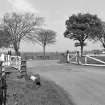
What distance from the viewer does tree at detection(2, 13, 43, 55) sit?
3988 centimetres

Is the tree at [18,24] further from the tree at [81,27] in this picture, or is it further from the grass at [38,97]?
the grass at [38,97]

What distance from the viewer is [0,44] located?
43.5 m

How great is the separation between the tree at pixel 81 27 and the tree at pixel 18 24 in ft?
29.2

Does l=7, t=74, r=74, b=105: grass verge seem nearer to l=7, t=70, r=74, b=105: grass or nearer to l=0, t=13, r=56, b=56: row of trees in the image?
l=7, t=70, r=74, b=105: grass

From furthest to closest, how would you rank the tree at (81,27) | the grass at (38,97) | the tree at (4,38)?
1. the tree at (4,38)
2. the tree at (81,27)
3. the grass at (38,97)

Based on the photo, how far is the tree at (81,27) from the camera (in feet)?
111

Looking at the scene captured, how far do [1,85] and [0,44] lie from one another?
40852 millimetres

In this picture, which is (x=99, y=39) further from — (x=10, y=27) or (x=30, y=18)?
(x=10, y=27)

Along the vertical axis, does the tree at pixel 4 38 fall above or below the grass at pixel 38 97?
above

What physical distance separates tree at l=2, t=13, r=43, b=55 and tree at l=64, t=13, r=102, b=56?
350 inches

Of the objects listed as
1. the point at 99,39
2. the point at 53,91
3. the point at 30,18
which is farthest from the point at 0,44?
the point at 53,91

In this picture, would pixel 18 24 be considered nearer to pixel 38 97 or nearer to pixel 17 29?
pixel 17 29

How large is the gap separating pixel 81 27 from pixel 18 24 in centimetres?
1457

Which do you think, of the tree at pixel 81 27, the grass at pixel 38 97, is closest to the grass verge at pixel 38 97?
the grass at pixel 38 97
